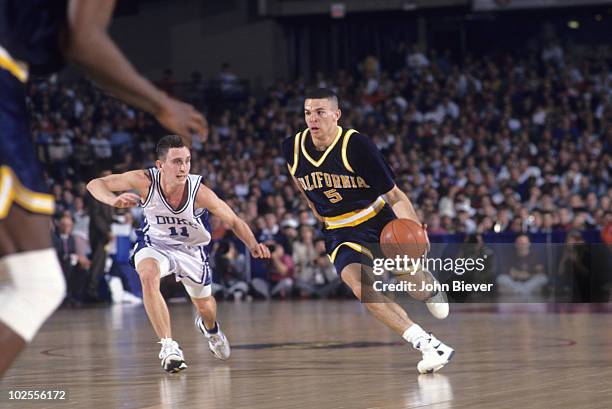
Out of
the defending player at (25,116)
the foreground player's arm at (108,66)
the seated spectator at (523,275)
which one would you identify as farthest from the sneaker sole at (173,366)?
the seated spectator at (523,275)

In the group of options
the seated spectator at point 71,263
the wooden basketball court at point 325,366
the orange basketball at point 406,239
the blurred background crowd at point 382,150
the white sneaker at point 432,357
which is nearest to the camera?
the wooden basketball court at point 325,366

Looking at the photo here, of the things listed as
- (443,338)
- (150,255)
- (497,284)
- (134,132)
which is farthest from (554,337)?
(134,132)

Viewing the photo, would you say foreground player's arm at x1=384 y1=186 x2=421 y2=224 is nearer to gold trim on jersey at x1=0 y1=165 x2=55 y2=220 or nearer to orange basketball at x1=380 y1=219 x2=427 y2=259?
orange basketball at x1=380 y1=219 x2=427 y2=259

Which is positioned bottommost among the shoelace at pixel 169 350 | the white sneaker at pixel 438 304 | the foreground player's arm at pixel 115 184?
the shoelace at pixel 169 350

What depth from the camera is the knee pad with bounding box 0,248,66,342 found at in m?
3.51

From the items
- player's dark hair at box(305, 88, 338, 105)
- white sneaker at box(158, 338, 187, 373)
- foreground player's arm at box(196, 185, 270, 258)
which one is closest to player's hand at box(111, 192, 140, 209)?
foreground player's arm at box(196, 185, 270, 258)

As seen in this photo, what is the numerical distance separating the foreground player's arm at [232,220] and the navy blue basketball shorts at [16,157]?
4646 mm

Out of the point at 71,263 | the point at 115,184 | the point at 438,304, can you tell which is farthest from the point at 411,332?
the point at 71,263

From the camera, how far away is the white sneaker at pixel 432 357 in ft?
26.2

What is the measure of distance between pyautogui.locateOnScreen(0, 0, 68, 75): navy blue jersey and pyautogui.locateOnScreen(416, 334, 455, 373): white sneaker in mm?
4970

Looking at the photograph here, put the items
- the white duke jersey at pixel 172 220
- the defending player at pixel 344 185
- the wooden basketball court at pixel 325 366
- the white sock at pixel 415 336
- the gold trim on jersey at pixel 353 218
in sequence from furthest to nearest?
the white duke jersey at pixel 172 220
the gold trim on jersey at pixel 353 218
the defending player at pixel 344 185
the white sock at pixel 415 336
the wooden basketball court at pixel 325 366

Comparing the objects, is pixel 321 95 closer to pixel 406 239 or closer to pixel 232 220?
pixel 232 220

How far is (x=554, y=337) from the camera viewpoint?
36.2 ft

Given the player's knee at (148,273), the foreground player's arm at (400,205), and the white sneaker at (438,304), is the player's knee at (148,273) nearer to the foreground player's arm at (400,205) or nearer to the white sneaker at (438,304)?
the foreground player's arm at (400,205)
